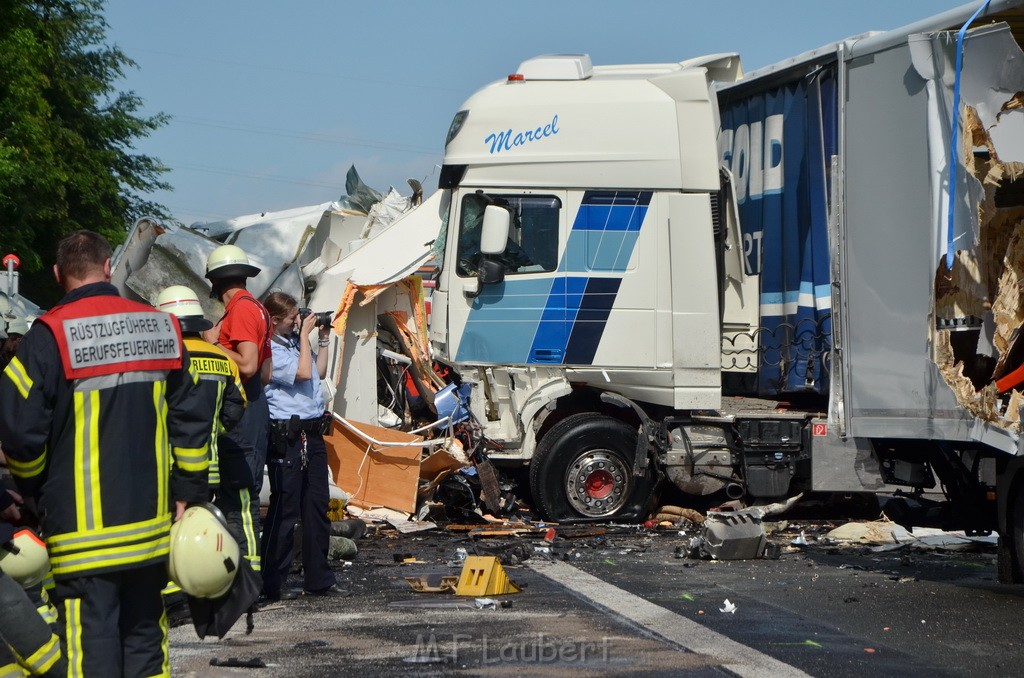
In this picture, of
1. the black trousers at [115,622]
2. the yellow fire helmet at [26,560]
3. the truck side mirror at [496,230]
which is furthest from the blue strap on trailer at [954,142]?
the yellow fire helmet at [26,560]

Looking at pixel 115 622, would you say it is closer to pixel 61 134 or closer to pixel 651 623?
pixel 651 623

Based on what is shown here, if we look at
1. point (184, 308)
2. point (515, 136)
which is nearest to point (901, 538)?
point (515, 136)

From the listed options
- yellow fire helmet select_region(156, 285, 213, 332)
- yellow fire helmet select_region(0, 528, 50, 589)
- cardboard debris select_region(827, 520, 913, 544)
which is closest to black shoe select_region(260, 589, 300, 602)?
yellow fire helmet select_region(156, 285, 213, 332)

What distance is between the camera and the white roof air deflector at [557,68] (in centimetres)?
1077

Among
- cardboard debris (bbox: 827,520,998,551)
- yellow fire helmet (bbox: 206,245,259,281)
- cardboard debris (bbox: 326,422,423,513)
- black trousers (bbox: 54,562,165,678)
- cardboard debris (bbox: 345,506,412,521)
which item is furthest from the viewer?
cardboard debris (bbox: 326,422,423,513)

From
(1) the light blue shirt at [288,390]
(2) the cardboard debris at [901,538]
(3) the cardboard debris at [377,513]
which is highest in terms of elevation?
(1) the light blue shirt at [288,390]

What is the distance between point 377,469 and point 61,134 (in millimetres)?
17334

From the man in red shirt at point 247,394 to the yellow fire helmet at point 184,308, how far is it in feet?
1.57

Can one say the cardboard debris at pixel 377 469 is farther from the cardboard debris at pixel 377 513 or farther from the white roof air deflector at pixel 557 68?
the white roof air deflector at pixel 557 68

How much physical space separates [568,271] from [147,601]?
6707mm

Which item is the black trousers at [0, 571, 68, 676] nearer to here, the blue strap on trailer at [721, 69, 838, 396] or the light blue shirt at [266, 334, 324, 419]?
the light blue shirt at [266, 334, 324, 419]

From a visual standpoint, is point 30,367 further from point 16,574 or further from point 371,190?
point 371,190

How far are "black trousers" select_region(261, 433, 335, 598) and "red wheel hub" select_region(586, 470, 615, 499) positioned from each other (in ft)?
12.4

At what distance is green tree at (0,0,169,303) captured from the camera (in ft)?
65.3
